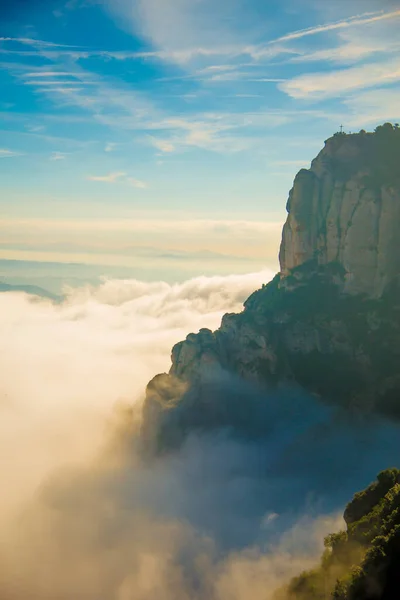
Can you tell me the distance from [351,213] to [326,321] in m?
20.9

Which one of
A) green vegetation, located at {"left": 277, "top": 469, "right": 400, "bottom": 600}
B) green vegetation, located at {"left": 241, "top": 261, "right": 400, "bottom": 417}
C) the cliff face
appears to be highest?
the cliff face

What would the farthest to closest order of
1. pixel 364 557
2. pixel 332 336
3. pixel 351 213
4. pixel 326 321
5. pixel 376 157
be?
pixel 351 213 < pixel 376 157 < pixel 326 321 < pixel 332 336 < pixel 364 557

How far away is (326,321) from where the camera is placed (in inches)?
4136

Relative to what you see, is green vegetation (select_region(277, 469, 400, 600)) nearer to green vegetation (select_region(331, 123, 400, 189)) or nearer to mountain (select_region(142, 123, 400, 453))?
mountain (select_region(142, 123, 400, 453))

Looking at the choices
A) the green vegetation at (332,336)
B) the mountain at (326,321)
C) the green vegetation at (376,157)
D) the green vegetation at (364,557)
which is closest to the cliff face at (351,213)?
the green vegetation at (376,157)

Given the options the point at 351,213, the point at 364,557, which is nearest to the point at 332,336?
the point at 351,213

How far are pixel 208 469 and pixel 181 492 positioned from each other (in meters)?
6.48

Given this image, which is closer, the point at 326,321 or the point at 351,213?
the point at 326,321

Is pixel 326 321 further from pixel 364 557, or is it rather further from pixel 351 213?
pixel 364 557

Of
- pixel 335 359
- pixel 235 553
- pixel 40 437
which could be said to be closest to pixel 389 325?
pixel 335 359

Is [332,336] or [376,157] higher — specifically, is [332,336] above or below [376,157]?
below

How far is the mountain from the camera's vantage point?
102 m

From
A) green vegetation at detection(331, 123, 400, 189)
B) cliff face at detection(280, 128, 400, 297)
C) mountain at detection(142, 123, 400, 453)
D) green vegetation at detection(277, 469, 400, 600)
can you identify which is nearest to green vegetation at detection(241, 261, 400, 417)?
mountain at detection(142, 123, 400, 453)

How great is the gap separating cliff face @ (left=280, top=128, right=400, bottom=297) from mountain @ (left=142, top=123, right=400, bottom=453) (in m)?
0.19
